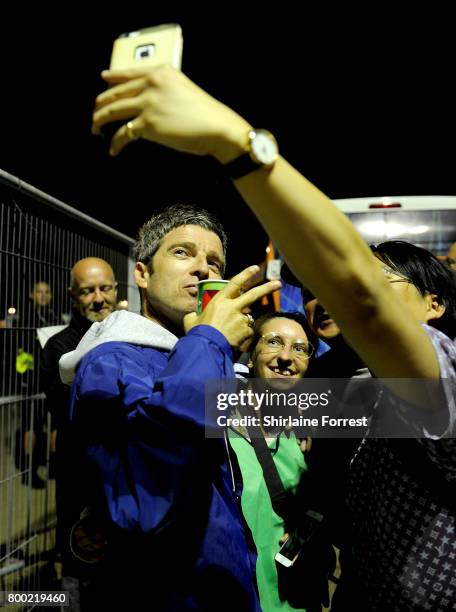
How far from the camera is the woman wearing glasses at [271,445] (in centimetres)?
183

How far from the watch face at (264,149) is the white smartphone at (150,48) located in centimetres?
21

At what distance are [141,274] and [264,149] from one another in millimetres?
1179

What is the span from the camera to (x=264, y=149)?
790 mm

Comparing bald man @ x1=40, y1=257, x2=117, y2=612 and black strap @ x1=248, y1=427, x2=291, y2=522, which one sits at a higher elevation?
bald man @ x1=40, y1=257, x2=117, y2=612

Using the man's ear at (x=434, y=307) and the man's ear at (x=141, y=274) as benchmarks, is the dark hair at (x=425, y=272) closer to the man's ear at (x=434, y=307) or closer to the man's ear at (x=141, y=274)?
the man's ear at (x=434, y=307)

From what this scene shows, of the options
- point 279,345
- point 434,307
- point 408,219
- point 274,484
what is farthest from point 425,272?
point 408,219

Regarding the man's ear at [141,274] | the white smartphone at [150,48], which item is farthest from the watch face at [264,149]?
the man's ear at [141,274]

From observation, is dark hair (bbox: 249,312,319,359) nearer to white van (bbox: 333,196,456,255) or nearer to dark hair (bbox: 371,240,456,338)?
dark hair (bbox: 371,240,456,338)

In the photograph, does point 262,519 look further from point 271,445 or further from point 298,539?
point 271,445

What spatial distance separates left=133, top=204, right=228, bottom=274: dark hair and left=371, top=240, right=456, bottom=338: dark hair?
0.67m

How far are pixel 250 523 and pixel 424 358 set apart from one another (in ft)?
4.03

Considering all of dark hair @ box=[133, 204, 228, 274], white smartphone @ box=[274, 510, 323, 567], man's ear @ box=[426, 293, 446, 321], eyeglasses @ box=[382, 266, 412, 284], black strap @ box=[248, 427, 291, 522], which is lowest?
white smartphone @ box=[274, 510, 323, 567]

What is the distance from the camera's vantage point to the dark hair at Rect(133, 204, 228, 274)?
1.81m

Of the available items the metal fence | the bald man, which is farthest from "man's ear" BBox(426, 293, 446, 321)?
the metal fence
